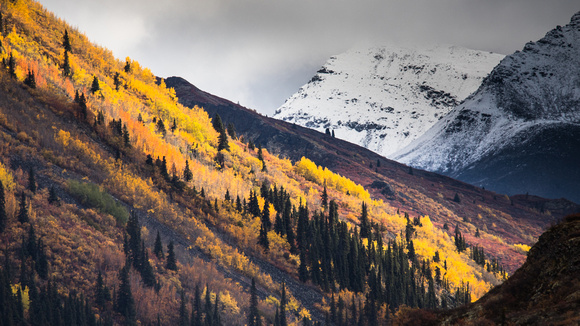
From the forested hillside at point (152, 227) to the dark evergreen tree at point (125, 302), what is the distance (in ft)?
0.43

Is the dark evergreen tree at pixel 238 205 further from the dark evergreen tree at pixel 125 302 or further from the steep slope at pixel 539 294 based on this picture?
the steep slope at pixel 539 294

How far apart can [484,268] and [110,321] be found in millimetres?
91100

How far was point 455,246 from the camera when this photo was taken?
390 ft

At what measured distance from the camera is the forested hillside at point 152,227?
52844 millimetres

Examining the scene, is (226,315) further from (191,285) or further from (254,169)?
(254,169)

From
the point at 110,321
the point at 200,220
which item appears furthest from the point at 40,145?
the point at 110,321

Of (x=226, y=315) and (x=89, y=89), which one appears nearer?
(x=226, y=315)

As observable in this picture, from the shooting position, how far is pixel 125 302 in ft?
172

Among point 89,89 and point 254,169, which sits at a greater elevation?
point 89,89

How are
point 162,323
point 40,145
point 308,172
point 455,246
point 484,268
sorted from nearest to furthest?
point 162,323 < point 40,145 < point 484,268 < point 455,246 < point 308,172

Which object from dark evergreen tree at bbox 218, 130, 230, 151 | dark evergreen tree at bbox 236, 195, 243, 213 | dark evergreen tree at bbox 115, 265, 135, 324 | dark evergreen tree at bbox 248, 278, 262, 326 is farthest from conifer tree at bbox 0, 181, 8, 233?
dark evergreen tree at bbox 218, 130, 230, 151

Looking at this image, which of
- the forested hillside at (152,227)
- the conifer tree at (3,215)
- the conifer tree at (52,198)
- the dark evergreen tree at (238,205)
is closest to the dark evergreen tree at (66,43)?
the forested hillside at (152,227)

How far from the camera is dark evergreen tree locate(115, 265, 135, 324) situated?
5159 centimetres

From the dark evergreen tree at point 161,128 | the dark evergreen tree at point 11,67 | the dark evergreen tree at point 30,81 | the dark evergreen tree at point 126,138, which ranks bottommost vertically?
the dark evergreen tree at point 126,138
